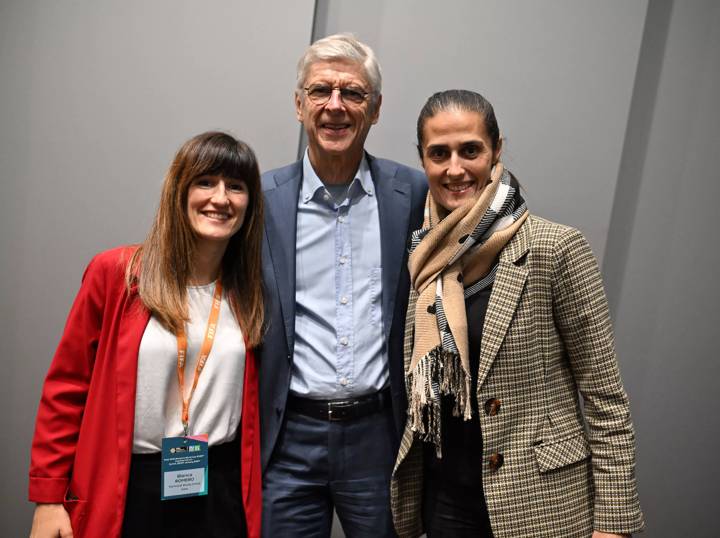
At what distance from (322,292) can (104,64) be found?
1.24 meters

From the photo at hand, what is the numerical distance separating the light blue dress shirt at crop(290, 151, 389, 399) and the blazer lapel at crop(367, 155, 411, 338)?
3cm

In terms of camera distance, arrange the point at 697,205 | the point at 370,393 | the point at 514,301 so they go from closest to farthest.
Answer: the point at 514,301 < the point at 370,393 < the point at 697,205

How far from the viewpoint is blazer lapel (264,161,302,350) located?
1.88m

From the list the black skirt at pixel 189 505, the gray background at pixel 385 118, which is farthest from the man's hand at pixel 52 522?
the gray background at pixel 385 118

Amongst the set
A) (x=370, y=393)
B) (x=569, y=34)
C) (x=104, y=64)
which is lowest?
(x=370, y=393)

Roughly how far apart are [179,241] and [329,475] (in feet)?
2.74

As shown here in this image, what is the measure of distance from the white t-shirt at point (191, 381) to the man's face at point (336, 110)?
1.97ft

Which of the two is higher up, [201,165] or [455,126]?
[455,126]

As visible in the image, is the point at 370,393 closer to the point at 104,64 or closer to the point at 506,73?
the point at 506,73

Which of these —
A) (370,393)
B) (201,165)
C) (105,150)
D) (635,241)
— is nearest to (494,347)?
(370,393)

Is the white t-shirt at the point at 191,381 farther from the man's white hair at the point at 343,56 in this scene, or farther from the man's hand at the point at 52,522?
the man's white hair at the point at 343,56

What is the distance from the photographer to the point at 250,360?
1.77 meters

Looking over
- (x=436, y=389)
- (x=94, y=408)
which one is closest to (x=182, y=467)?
(x=94, y=408)

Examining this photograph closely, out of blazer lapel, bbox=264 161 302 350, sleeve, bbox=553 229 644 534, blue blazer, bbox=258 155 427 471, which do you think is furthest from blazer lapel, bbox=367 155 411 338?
sleeve, bbox=553 229 644 534
